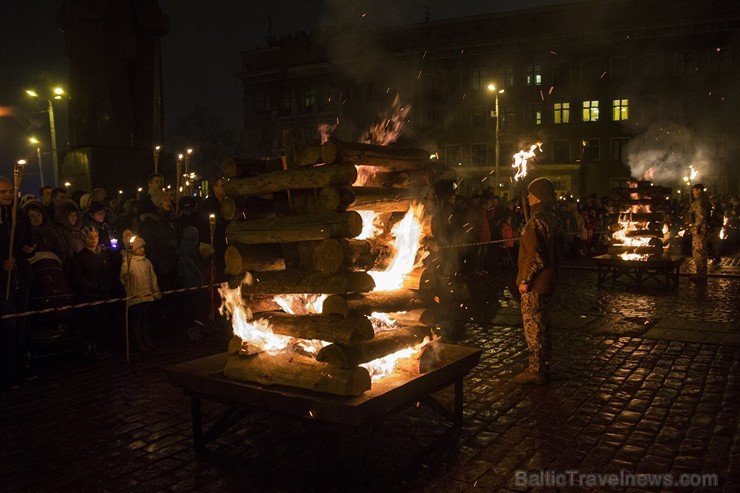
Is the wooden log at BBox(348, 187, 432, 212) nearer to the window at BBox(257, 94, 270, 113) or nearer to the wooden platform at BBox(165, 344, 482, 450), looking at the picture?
the wooden platform at BBox(165, 344, 482, 450)

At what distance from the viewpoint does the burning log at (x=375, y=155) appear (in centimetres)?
454

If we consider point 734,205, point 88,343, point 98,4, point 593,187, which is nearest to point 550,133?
point 593,187

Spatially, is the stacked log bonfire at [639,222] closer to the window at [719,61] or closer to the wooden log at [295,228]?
the wooden log at [295,228]

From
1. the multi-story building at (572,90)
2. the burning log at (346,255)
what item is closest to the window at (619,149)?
the multi-story building at (572,90)

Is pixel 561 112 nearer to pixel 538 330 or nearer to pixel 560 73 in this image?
pixel 560 73

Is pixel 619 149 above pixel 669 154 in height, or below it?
above

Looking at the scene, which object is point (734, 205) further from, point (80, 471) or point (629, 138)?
point (80, 471)

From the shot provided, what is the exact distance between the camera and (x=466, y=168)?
53938 millimetres

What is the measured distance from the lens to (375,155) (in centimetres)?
488

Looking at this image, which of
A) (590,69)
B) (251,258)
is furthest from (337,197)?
(590,69)

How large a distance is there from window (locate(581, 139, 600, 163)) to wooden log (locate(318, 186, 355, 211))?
49.5 metres

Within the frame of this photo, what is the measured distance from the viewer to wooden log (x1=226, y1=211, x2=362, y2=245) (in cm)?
451

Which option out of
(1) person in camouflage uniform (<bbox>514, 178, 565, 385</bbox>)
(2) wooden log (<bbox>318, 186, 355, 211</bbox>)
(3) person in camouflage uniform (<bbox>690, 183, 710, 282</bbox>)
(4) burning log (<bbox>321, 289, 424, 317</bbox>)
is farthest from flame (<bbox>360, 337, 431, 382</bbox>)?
(3) person in camouflage uniform (<bbox>690, 183, 710, 282</bbox>)

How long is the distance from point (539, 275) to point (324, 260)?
3020 millimetres
